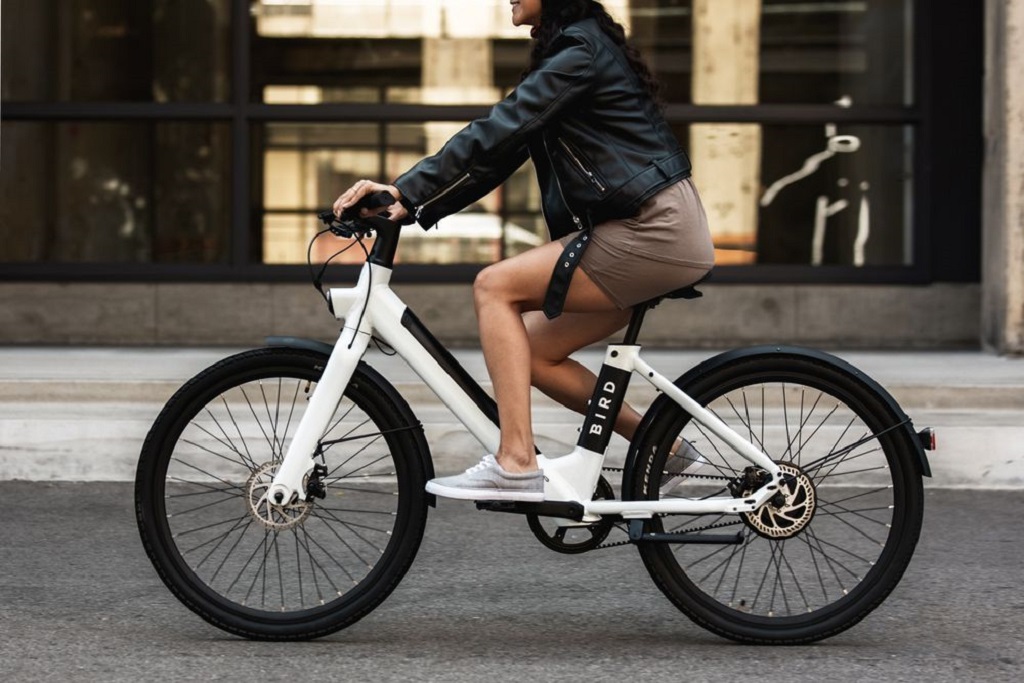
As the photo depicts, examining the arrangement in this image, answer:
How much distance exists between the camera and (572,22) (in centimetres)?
448

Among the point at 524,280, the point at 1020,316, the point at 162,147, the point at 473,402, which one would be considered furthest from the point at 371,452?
the point at 162,147

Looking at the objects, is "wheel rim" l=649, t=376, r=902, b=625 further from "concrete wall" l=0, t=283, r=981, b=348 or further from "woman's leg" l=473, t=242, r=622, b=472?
"concrete wall" l=0, t=283, r=981, b=348

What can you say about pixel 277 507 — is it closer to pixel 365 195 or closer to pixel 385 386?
pixel 385 386

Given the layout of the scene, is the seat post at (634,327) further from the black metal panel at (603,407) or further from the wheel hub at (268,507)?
the wheel hub at (268,507)

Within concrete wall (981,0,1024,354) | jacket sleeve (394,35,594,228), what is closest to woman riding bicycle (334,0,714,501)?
jacket sleeve (394,35,594,228)

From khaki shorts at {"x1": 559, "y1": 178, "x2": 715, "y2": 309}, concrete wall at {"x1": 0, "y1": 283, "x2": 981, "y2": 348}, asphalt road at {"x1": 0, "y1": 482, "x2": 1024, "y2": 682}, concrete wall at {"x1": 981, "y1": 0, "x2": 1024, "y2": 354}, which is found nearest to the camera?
asphalt road at {"x1": 0, "y1": 482, "x2": 1024, "y2": 682}

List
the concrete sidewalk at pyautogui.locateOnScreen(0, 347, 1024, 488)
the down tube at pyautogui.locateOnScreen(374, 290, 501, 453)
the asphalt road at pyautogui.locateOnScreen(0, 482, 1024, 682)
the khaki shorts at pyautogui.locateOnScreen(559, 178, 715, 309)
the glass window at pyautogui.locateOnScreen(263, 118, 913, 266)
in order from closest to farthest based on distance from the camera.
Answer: the asphalt road at pyautogui.locateOnScreen(0, 482, 1024, 682), the khaki shorts at pyautogui.locateOnScreen(559, 178, 715, 309), the down tube at pyautogui.locateOnScreen(374, 290, 501, 453), the concrete sidewalk at pyautogui.locateOnScreen(0, 347, 1024, 488), the glass window at pyautogui.locateOnScreen(263, 118, 913, 266)

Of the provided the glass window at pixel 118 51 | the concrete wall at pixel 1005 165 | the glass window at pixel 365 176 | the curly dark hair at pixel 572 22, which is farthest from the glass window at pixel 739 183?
the curly dark hair at pixel 572 22

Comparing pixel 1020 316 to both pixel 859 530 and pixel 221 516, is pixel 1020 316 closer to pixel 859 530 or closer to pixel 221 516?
pixel 859 530

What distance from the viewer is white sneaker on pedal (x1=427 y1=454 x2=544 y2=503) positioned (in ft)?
14.3

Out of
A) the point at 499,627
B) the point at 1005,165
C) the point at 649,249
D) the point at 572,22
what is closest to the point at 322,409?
the point at 499,627

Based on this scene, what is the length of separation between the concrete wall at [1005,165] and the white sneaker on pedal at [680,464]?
18.4 ft

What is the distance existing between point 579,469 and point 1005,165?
231 inches

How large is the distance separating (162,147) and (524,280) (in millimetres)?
6979
